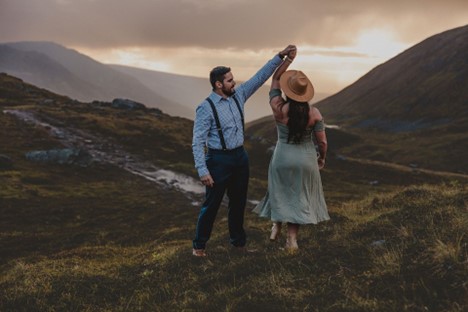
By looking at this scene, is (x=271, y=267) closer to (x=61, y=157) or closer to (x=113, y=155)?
(x=61, y=157)

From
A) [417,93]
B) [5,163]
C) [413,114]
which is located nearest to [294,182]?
[5,163]

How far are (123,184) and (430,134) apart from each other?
290ft

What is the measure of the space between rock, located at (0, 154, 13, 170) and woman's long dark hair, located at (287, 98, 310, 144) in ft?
124

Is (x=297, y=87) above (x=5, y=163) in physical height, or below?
above

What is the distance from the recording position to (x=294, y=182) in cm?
998

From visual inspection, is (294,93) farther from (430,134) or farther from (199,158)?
(430,134)

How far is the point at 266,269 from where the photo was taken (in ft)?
30.1

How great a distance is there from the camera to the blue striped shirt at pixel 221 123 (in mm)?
9664

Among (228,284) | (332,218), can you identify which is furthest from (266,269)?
(332,218)

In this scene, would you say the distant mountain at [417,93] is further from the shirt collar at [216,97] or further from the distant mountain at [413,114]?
the shirt collar at [216,97]

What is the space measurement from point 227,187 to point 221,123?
148cm

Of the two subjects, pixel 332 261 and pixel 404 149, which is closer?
pixel 332 261

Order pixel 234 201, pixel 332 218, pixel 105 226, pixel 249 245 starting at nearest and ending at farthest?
pixel 234 201 → pixel 249 245 → pixel 332 218 → pixel 105 226

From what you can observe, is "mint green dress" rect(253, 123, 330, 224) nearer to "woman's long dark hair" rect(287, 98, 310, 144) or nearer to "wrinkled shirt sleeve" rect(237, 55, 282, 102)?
"woman's long dark hair" rect(287, 98, 310, 144)
